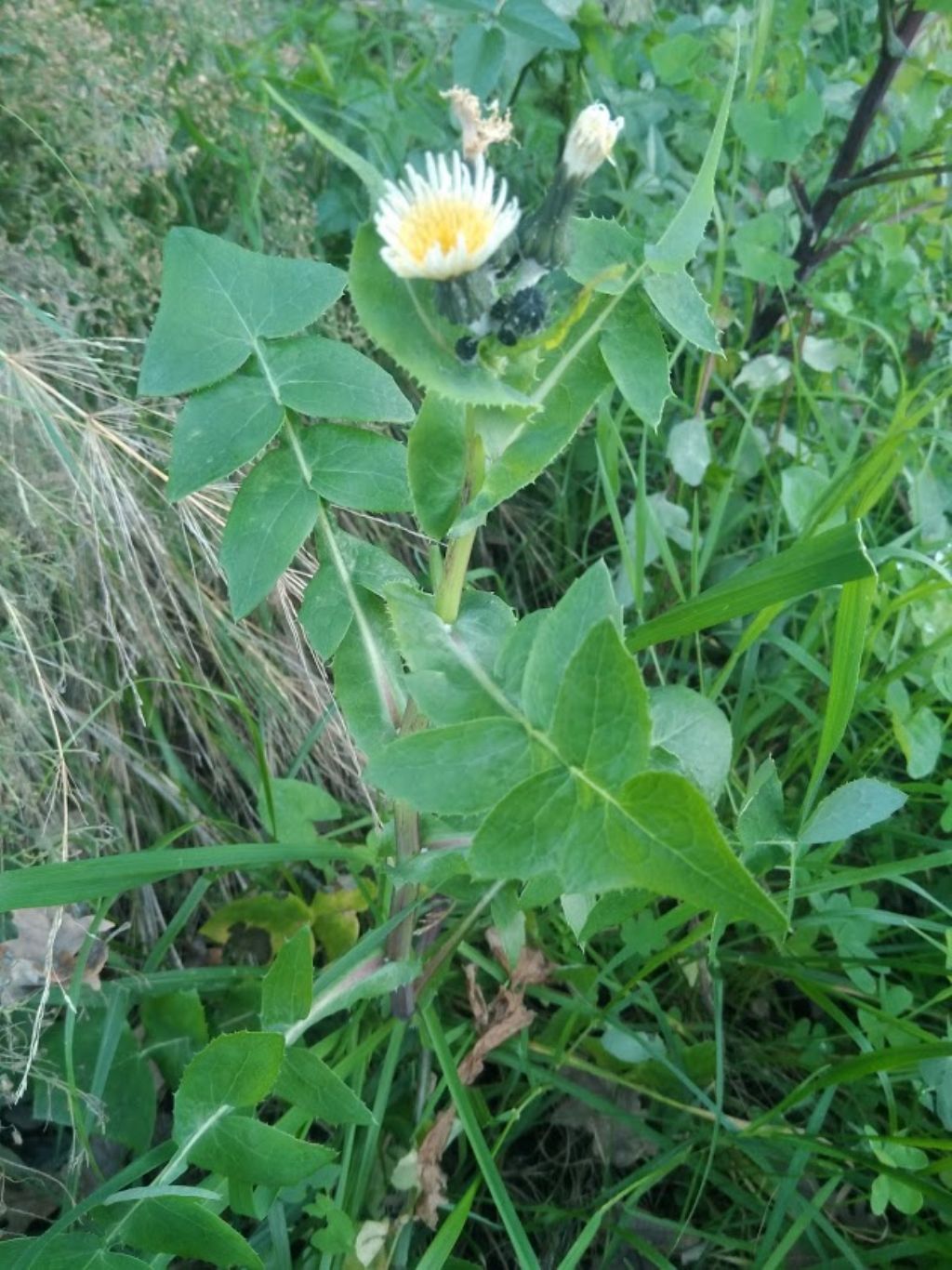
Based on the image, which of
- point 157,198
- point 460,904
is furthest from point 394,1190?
point 157,198

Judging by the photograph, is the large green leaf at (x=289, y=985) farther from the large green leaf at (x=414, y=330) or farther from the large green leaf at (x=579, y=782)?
the large green leaf at (x=414, y=330)

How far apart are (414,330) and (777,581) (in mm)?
387

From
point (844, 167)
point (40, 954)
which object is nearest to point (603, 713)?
point (40, 954)

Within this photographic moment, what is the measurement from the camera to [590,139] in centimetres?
76

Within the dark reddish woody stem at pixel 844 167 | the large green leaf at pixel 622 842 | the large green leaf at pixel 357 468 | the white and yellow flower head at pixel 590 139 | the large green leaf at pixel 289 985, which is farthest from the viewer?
the dark reddish woody stem at pixel 844 167

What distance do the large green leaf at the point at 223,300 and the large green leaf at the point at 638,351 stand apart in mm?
313

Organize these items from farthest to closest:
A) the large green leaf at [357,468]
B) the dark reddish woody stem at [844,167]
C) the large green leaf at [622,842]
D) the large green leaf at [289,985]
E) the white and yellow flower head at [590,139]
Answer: the dark reddish woody stem at [844,167]
the large green leaf at [357,468]
the large green leaf at [289,985]
the white and yellow flower head at [590,139]
the large green leaf at [622,842]

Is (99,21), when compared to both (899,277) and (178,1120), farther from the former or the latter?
(178,1120)

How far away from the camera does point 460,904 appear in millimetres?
1315

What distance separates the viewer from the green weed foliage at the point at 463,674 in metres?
0.86

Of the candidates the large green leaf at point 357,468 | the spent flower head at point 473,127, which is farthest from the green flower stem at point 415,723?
the spent flower head at point 473,127

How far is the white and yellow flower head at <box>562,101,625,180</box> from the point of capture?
75 cm

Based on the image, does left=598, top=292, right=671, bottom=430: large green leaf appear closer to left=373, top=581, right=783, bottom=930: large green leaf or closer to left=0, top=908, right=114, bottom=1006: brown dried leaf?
left=373, top=581, right=783, bottom=930: large green leaf

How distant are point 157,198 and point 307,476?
820 mm
